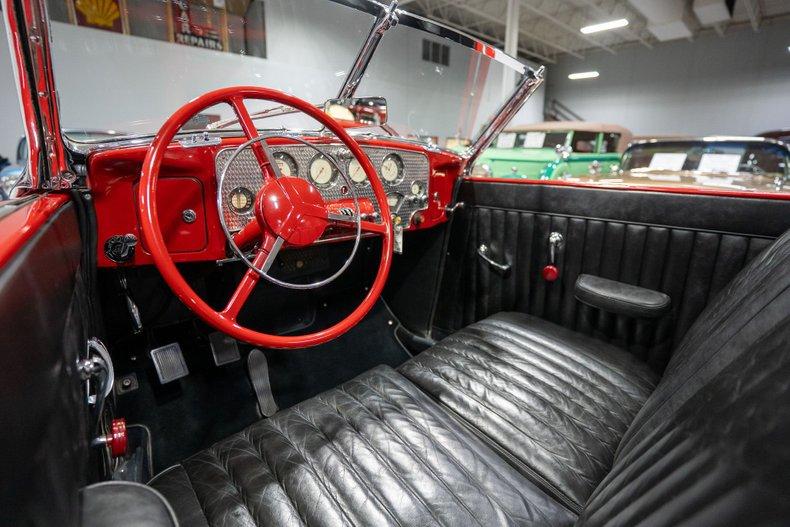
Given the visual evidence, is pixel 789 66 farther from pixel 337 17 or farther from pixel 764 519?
pixel 764 519

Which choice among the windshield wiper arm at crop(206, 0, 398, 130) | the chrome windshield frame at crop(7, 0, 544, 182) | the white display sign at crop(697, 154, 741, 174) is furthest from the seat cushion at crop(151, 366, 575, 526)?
the white display sign at crop(697, 154, 741, 174)

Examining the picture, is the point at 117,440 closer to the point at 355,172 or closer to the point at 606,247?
the point at 355,172

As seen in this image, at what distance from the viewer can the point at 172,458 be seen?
1.34m

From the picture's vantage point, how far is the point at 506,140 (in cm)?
541

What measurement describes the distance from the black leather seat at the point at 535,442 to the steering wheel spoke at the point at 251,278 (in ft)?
1.02

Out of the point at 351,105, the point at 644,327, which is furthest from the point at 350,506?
the point at 351,105

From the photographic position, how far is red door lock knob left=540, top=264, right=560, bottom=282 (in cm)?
161

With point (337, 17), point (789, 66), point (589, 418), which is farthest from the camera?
point (789, 66)

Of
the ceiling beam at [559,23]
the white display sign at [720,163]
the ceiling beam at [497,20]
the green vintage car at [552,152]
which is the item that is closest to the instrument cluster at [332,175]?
the green vintage car at [552,152]

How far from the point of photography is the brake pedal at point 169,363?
1.47 meters

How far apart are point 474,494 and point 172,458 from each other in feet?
3.48

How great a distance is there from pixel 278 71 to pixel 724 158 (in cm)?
361

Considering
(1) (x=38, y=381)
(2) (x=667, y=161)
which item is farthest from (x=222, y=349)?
(2) (x=667, y=161)

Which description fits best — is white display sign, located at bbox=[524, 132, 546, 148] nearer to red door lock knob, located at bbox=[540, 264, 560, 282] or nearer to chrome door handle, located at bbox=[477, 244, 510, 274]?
chrome door handle, located at bbox=[477, 244, 510, 274]
